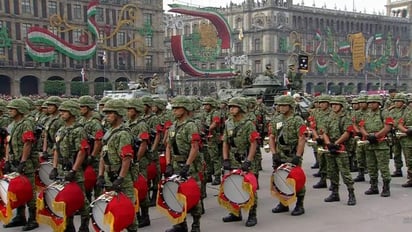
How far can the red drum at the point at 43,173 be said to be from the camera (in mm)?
9156

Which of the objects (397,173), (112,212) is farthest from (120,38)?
(112,212)

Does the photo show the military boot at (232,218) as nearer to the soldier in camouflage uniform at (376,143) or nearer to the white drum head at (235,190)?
the white drum head at (235,190)

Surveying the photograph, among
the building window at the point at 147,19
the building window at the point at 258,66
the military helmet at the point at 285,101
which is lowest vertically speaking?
the military helmet at the point at 285,101

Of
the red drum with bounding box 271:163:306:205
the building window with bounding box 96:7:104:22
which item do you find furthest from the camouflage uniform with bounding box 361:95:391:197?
the building window with bounding box 96:7:104:22

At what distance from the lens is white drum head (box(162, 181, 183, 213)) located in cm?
758

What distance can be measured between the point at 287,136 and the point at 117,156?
3244 millimetres

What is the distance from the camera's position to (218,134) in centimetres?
1230

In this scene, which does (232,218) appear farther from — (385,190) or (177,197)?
(385,190)

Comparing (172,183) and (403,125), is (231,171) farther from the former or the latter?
(403,125)

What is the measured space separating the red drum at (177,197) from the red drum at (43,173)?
254cm

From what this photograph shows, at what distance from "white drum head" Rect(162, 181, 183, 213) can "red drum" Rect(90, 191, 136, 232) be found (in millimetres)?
973

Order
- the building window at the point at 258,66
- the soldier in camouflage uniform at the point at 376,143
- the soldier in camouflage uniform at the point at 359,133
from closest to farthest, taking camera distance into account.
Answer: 1. the soldier in camouflage uniform at the point at 376,143
2. the soldier in camouflage uniform at the point at 359,133
3. the building window at the point at 258,66

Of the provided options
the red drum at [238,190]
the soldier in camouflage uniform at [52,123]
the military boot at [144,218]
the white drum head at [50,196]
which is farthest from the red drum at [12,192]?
the red drum at [238,190]

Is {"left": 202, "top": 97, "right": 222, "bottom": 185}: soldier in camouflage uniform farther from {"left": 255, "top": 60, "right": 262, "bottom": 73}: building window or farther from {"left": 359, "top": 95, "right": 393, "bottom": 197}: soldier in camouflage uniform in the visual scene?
{"left": 255, "top": 60, "right": 262, "bottom": 73}: building window
